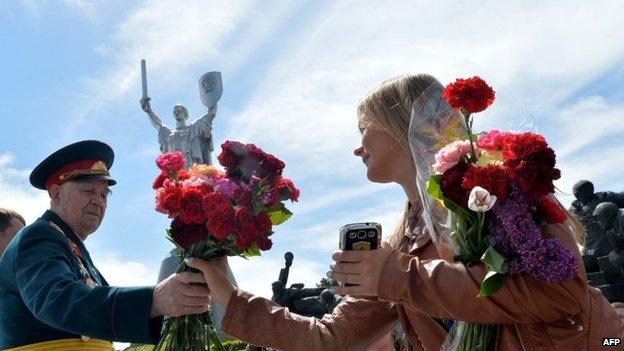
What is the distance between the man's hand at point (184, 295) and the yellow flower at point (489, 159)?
4.05 feet

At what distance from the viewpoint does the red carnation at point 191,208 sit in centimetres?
246

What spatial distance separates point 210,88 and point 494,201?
1884 cm

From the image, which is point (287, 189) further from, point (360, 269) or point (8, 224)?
point (8, 224)

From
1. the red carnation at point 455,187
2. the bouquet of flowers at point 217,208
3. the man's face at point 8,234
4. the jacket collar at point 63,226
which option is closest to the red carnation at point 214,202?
the bouquet of flowers at point 217,208

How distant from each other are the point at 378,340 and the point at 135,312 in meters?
1.06

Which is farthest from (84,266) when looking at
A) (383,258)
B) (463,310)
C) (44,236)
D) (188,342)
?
(463,310)

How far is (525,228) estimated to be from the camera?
1812mm

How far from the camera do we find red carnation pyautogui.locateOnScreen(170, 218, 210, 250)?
2.50 meters

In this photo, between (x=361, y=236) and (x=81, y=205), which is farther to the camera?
(x=81, y=205)

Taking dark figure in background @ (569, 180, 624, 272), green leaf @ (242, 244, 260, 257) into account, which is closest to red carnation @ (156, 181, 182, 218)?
green leaf @ (242, 244, 260, 257)

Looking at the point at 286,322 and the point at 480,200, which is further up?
the point at 480,200

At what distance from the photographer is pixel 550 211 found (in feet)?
6.17

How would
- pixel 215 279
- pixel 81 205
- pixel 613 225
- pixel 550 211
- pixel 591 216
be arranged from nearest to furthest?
1. pixel 550 211
2. pixel 215 279
3. pixel 81 205
4. pixel 613 225
5. pixel 591 216

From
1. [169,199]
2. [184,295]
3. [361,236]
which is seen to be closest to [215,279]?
[184,295]
